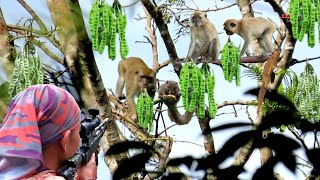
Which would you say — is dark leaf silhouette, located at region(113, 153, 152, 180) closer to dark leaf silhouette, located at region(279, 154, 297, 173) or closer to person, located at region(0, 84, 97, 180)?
person, located at region(0, 84, 97, 180)

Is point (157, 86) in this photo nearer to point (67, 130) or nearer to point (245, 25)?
point (245, 25)

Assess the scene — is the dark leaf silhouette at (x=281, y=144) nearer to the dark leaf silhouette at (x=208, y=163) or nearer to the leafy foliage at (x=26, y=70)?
the dark leaf silhouette at (x=208, y=163)

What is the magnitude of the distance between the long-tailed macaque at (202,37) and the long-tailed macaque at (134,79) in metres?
0.46

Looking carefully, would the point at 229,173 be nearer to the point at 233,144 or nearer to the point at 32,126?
the point at 233,144

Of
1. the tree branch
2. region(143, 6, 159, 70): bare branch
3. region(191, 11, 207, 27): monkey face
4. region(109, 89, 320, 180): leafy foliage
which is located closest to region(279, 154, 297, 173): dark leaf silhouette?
region(109, 89, 320, 180): leafy foliage

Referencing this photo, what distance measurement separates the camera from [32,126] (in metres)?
0.94

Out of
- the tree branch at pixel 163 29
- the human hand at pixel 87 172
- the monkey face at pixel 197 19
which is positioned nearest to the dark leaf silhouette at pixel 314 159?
the human hand at pixel 87 172

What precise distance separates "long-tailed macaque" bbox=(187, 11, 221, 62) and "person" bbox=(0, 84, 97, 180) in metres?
5.09

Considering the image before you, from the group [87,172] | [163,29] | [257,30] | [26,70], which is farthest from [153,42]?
[87,172]

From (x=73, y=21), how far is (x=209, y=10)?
4.17m

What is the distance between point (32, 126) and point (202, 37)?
5.61 metres

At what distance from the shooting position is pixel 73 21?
2.20 m

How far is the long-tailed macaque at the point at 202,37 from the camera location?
241 inches

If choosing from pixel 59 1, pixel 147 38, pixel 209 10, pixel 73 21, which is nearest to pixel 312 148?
pixel 73 21
